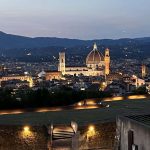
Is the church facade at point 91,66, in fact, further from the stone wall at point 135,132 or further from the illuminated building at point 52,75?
the stone wall at point 135,132

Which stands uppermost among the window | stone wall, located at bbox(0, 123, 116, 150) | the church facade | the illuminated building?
the church facade

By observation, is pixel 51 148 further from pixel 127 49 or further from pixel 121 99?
pixel 127 49

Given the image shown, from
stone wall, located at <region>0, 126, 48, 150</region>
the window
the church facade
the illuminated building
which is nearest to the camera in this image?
the window

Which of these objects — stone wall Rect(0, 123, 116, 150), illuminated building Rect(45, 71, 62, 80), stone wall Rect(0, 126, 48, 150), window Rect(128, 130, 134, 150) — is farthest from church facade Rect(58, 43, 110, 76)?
window Rect(128, 130, 134, 150)

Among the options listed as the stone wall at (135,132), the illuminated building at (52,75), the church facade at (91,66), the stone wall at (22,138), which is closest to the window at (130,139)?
the stone wall at (135,132)

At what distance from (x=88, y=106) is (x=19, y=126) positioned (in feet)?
16.0

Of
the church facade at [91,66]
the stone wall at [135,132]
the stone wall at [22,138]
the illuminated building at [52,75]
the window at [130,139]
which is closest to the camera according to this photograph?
the stone wall at [135,132]

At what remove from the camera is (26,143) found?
12.0m

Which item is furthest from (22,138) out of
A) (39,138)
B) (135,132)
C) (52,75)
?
(52,75)

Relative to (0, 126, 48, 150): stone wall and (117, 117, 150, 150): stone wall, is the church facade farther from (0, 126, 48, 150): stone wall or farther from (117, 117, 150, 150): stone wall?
(117, 117, 150, 150): stone wall

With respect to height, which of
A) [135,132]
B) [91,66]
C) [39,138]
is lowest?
[39,138]

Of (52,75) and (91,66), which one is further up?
(91,66)

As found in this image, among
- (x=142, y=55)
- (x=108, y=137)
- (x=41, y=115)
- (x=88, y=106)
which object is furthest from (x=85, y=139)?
(x=142, y=55)

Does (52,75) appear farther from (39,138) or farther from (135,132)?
(135,132)
